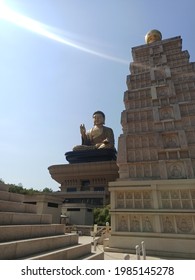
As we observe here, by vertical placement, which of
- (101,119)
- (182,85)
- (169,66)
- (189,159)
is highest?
(101,119)

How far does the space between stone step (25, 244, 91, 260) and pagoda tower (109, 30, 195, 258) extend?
7727 millimetres

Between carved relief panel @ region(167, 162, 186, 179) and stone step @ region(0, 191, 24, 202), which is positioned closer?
stone step @ region(0, 191, 24, 202)

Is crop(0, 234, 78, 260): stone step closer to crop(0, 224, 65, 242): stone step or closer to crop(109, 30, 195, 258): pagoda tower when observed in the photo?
crop(0, 224, 65, 242): stone step

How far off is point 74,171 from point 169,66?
3168 centimetres

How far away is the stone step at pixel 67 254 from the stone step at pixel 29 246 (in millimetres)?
295

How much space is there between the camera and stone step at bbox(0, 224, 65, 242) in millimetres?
5715

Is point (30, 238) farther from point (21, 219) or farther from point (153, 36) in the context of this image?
point (153, 36)

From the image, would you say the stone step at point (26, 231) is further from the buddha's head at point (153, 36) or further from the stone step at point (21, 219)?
the buddha's head at point (153, 36)

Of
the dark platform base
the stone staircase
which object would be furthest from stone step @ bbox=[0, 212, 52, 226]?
the dark platform base

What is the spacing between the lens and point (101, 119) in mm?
54688

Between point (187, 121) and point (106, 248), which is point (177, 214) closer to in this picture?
point (106, 248)

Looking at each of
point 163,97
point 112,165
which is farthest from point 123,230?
point 112,165

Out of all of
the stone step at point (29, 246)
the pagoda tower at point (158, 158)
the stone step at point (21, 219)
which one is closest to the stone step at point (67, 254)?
the stone step at point (29, 246)

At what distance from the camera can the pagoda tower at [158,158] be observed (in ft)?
46.6
